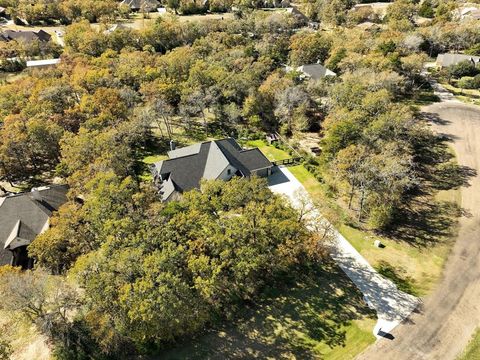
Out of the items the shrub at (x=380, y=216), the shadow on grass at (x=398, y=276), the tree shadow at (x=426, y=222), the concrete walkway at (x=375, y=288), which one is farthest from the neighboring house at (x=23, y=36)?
the shadow on grass at (x=398, y=276)

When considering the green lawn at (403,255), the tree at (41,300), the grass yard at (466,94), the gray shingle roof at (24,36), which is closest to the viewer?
the tree at (41,300)

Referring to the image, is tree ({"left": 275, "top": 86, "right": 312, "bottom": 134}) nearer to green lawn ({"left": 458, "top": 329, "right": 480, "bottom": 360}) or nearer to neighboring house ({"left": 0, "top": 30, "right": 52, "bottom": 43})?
green lawn ({"left": 458, "top": 329, "right": 480, "bottom": 360})

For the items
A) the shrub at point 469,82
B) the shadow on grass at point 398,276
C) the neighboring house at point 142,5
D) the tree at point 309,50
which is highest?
the neighboring house at point 142,5

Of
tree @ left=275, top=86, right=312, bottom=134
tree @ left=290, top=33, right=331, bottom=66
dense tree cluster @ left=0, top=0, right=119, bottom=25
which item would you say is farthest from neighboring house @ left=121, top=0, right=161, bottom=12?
tree @ left=275, top=86, right=312, bottom=134

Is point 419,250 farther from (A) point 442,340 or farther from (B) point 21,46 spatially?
(B) point 21,46

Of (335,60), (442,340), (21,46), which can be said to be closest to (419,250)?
(442,340)

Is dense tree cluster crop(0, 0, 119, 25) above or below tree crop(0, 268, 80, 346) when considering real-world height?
above

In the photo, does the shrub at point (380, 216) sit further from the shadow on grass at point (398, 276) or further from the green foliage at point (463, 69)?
the green foliage at point (463, 69)

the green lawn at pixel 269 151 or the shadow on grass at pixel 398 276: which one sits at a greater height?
the green lawn at pixel 269 151
